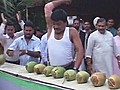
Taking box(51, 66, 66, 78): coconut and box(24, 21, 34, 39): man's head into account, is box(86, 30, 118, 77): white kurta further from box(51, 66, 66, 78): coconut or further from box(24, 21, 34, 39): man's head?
box(51, 66, 66, 78): coconut

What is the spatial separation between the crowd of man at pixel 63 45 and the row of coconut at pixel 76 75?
0.32 meters

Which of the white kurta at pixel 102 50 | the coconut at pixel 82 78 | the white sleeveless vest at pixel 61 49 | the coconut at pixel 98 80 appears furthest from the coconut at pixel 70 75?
the white kurta at pixel 102 50

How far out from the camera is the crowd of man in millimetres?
4348

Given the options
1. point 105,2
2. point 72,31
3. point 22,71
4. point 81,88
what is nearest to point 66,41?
point 72,31

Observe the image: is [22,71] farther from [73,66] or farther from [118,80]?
[118,80]

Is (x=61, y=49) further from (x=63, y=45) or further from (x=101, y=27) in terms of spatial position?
(x=101, y=27)

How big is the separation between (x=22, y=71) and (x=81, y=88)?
141 centimetres

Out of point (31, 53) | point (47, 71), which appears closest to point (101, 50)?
point (31, 53)

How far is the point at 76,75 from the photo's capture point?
3631 mm

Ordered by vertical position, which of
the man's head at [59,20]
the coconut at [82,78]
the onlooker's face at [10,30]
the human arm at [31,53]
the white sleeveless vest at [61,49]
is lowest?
the coconut at [82,78]

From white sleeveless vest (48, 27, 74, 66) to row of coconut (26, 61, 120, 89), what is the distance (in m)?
0.28

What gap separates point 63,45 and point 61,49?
0.06 m

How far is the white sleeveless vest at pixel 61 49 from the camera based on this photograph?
4.36 m

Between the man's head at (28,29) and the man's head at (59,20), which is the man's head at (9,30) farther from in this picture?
the man's head at (59,20)
